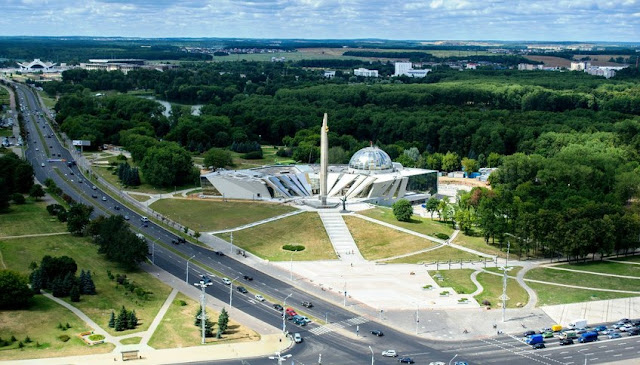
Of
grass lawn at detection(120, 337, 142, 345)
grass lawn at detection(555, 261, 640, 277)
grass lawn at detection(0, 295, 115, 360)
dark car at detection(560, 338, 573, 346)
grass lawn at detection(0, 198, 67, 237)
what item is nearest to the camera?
grass lawn at detection(0, 295, 115, 360)

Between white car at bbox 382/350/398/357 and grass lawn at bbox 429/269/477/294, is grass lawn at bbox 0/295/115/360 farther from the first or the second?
grass lawn at bbox 429/269/477/294

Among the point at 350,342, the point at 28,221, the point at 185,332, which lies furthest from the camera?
the point at 28,221

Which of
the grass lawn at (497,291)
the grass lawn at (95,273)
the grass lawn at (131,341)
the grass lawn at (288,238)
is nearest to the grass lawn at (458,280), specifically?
the grass lawn at (497,291)

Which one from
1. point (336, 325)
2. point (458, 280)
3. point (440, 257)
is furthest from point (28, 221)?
point (458, 280)

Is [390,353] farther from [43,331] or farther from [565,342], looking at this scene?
[43,331]

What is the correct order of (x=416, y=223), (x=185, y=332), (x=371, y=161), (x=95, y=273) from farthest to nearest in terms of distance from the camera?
(x=371, y=161), (x=416, y=223), (x=95, y=273), (x=185, y=332)

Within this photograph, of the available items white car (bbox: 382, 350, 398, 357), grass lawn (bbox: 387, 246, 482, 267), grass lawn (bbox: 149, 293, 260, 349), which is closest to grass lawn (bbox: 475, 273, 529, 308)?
grass lawn (bbox: 387, 246, 482, 267)

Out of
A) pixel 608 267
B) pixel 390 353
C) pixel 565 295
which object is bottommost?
pixel 608 267

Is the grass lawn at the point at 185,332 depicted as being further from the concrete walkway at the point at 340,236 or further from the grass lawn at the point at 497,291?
the grass lawn at the point at 497,291
